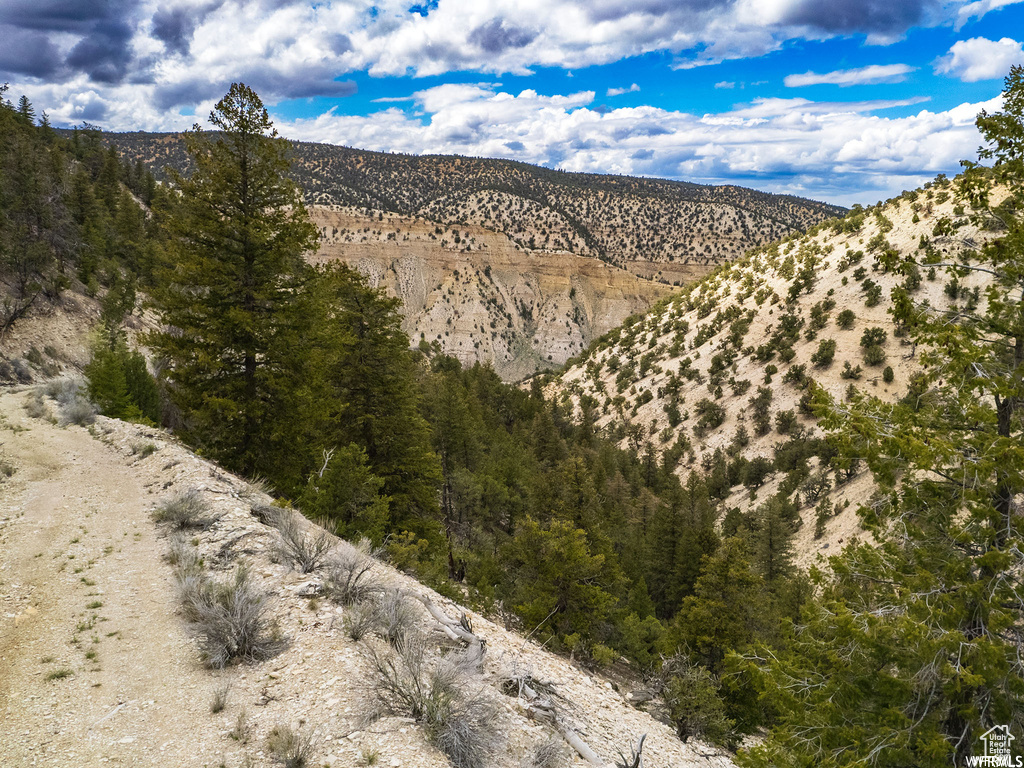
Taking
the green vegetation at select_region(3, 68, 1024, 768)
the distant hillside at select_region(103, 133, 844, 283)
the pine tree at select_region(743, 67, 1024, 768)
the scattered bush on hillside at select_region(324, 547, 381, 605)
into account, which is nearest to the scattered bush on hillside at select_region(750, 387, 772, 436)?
the green vegetation at select_region(3, 68, 1024, 768)

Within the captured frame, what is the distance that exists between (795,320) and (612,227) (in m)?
93.8

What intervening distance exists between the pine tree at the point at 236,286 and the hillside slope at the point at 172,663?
2135 mm

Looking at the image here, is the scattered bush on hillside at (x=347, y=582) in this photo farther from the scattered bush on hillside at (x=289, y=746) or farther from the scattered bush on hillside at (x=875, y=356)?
the scattered bush on hillside at (x=875, y=356)

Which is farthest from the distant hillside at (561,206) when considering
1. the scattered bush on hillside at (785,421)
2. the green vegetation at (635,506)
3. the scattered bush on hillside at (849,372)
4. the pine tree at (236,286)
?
the pine tree at (236,286)

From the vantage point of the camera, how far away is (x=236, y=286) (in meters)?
11.9

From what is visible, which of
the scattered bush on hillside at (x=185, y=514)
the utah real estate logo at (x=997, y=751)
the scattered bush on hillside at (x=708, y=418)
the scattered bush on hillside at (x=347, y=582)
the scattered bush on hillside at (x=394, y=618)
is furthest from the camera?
the scattered bush on hillside at (x=708, y=418)

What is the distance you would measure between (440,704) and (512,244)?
4714 inches

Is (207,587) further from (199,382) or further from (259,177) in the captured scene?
(259,177)

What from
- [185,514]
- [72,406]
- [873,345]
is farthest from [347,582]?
[873,345]

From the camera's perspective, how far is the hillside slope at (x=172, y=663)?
454cm

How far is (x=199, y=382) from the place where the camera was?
12250 mm

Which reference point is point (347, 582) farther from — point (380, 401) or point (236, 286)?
point (380, 401)

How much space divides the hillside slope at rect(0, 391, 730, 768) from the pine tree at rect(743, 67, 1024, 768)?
305 cm

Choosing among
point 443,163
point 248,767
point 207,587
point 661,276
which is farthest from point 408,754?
point 443,163
